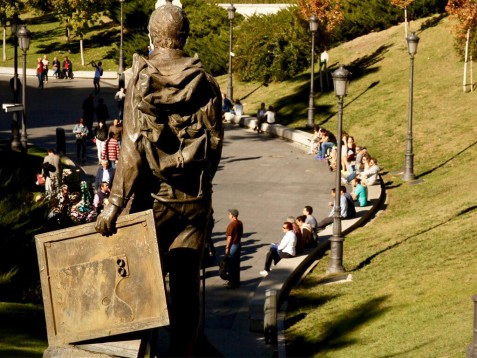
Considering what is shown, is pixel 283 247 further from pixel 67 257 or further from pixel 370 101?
pixel 370 101

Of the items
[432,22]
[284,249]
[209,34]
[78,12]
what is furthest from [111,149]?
[78,12]

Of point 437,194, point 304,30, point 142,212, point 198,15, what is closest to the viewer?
point 142,212

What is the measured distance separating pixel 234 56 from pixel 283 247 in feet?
85.4

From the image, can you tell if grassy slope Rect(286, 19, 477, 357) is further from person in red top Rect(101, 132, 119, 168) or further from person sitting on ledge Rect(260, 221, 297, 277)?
person in red top Rect(101, 132, 119, 168)

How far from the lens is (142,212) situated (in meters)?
7.86

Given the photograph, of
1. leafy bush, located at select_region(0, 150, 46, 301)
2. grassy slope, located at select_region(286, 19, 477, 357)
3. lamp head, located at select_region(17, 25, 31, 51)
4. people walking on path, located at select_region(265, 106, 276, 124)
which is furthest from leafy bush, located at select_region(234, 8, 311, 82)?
leafy bush, located at select_region(0, 150, 46, 301)

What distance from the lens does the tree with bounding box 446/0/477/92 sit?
3988cm

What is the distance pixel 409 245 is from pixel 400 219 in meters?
3.38

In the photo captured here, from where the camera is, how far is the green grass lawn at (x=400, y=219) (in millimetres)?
18531

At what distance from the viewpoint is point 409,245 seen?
80.7 ft

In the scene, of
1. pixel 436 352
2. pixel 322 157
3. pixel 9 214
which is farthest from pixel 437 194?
pixel 9 214

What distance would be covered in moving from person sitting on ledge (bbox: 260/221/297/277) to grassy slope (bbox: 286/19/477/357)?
0.71 m

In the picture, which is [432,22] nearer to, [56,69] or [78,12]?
[56,69]

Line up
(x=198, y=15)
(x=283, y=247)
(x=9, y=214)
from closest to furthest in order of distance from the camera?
(x=9, y=214) < (x=283, y=247) < (x=198, y=15)
